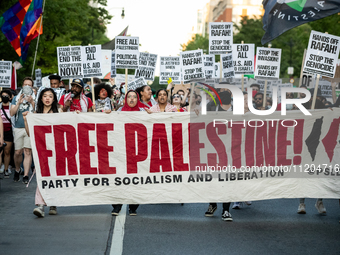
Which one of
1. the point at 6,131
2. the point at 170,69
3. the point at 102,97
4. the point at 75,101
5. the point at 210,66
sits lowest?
the point at 6,131

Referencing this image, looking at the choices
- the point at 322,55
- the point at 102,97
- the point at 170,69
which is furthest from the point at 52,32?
the point at 322,55

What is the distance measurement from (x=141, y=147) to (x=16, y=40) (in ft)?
33.1

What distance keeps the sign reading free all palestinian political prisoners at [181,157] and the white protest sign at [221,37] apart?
6353mm

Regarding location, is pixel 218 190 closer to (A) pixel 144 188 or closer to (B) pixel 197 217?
(B) pixel 197 217

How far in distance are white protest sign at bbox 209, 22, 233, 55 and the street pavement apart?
621 cm

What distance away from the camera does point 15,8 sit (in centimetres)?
1628

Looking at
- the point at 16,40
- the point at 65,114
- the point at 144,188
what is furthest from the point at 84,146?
the point at 16,40

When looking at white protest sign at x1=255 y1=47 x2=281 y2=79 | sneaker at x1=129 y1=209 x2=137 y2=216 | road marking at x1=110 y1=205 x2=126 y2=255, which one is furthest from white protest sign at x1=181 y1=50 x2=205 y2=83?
road marking at x1=110 y1=205 x2=126 y2=255

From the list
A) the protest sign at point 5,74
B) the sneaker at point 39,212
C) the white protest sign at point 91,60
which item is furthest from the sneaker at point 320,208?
the protest sign at point 5,74

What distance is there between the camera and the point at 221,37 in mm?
13852

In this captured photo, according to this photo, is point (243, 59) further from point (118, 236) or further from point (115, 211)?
point (118, 236)

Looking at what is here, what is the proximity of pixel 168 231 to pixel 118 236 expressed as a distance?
656 mm

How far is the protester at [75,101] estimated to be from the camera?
8773 millimetres

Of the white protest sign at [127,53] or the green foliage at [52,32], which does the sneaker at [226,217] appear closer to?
the white protest sign at [127,53]
